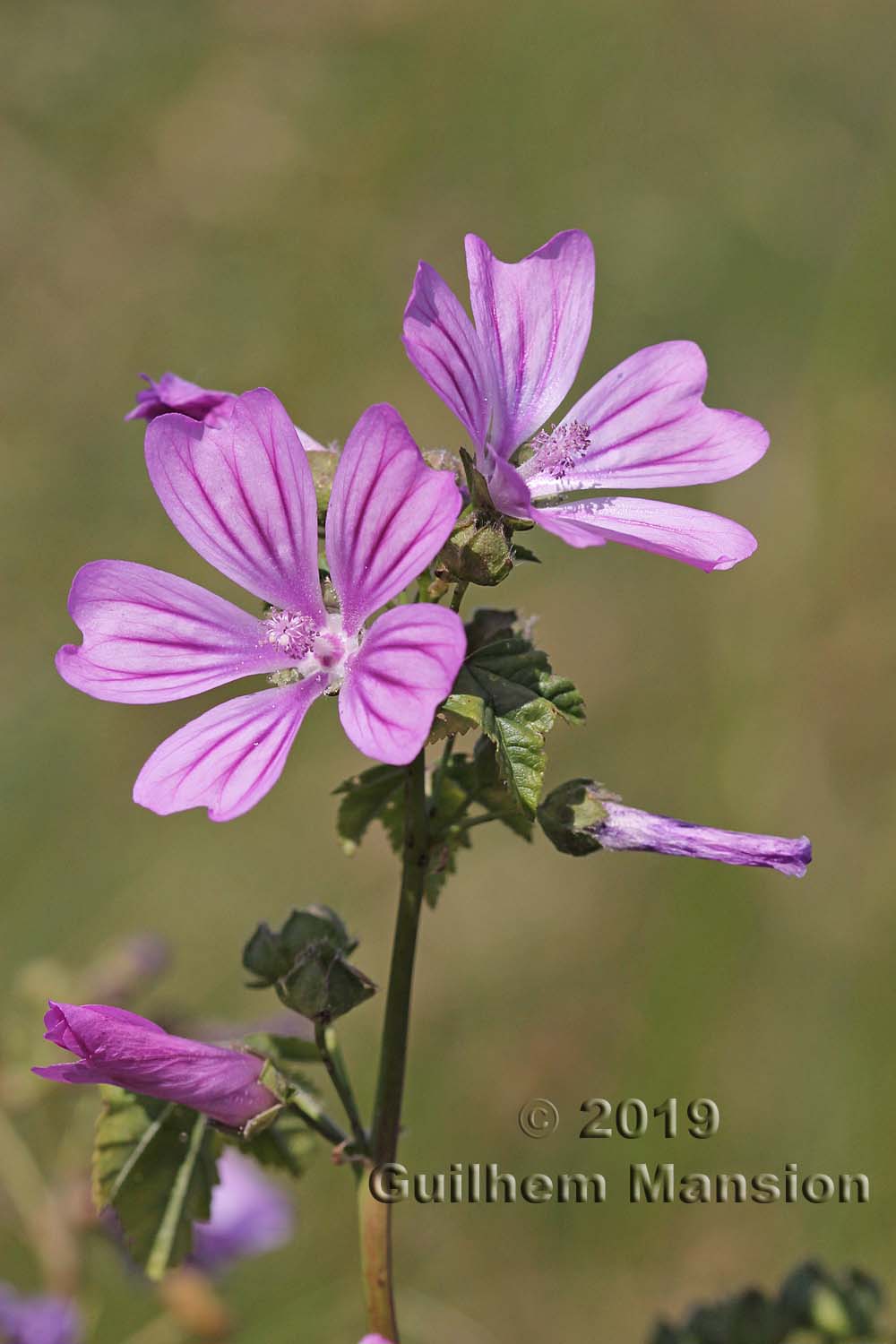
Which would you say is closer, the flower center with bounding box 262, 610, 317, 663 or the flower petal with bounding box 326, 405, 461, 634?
the flower petal with bounding box 326, 405, 461, 634

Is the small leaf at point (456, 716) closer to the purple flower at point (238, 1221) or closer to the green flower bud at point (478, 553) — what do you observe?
the green flower bud at point (478, 553)

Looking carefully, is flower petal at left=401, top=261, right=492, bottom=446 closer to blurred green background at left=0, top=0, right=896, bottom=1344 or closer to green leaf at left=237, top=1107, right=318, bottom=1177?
green leaf at left=237, top=1107, right=318, bottom=1177

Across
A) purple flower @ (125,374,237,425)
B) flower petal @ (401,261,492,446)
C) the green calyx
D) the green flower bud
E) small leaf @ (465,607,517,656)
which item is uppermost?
purple flower @ (125,374,237,425)

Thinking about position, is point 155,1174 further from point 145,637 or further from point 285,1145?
point 145,637

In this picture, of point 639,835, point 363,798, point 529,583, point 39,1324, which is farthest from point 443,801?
point 529,583

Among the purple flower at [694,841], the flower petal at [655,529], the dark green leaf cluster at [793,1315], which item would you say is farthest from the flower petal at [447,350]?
the dark green leaf cluster at [793,1315]

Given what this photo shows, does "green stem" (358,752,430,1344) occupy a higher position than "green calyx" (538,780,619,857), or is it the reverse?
"green calyx" (538,780,619,857)

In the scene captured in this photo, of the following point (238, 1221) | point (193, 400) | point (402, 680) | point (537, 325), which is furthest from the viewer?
point (238, 1221)

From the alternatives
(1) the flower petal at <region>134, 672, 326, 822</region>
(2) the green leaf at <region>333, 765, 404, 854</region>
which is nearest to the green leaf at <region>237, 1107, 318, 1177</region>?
(2) the green leaf at <region>333, 765, 404, 854</region>
